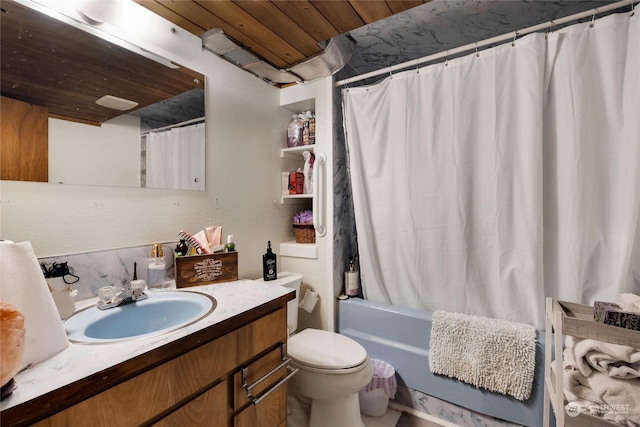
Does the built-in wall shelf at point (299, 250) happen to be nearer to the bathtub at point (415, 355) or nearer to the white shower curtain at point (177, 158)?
the bathtub at point (415, 355)

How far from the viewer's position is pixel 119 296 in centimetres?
105

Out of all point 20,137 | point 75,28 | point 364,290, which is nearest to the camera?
point 20,137

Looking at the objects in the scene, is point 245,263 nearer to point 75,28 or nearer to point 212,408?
point 212,408

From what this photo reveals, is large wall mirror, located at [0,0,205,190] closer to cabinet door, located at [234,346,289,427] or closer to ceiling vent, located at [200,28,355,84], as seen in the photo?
ceiling vent, located at [200,28,355,84]

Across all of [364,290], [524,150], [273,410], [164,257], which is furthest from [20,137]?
[524,150]

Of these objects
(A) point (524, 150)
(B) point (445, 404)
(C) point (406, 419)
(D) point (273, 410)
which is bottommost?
(C) point (406, 419)

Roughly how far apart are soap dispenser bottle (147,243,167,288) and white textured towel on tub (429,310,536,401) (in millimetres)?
1359

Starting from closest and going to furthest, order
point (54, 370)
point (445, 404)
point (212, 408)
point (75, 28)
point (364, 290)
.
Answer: point (54, 370) < point (212, 408) < point (75, 28) < point (445, 404) < point (364, 290)

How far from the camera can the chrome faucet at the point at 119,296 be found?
102cm

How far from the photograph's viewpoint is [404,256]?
1.82m

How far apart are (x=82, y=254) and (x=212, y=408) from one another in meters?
0.75

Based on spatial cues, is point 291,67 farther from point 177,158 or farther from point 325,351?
point 325,351

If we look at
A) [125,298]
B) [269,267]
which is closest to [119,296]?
[125,298]

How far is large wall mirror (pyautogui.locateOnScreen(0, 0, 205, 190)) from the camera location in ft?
3.22
